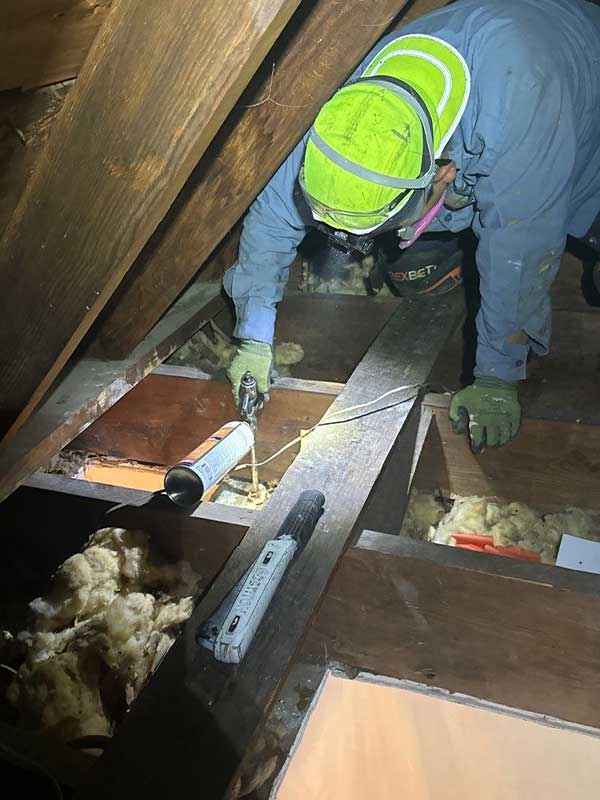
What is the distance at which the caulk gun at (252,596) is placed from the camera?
2.75ft

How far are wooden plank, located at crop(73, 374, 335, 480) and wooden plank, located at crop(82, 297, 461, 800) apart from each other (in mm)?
332

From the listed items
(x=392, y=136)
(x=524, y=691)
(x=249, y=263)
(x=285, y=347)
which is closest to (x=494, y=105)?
(x=392, y=136)

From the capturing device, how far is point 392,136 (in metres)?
1.23

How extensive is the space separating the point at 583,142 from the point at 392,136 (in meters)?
0.70

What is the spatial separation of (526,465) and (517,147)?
755 mm

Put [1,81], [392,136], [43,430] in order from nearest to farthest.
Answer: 1. [1,81]
2. [392,136]
3. [43,430]

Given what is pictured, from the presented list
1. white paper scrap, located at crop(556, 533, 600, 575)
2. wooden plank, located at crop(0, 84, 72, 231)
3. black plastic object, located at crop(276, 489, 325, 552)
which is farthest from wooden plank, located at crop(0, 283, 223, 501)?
white paper scrap, located at crop(556, 533, 600, 575)

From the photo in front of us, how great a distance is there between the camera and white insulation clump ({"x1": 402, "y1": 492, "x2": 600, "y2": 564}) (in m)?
1.47

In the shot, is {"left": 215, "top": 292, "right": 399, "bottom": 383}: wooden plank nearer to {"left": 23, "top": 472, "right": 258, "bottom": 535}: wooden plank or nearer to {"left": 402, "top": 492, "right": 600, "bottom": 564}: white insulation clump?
{"left": 402, "top": 492, "right": 600, "bottom": 564}: white insulation clump

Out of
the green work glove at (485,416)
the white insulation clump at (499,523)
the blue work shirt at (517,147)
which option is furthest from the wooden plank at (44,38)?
the white insulation clump at (499,523)

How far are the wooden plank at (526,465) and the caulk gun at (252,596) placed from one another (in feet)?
1.95

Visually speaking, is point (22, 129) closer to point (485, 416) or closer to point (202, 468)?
point (202, 468)

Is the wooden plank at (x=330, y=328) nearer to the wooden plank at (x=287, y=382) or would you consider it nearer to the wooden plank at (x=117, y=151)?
the wooden plank at (x=287, y=382)

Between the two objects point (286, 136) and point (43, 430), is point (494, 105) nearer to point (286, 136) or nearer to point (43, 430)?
point (286, 136)
